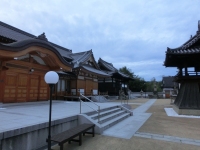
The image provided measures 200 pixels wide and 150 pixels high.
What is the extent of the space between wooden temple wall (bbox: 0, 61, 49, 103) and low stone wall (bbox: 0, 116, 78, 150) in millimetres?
5171

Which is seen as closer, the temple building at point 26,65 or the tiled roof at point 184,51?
the temple building at point 26,65

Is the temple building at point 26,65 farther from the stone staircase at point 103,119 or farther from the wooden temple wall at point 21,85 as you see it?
the stone staircase at point 103,119

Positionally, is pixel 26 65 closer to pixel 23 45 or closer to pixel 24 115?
pixel 23 45

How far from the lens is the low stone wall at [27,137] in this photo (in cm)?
326

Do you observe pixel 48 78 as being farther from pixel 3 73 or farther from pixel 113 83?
pixel 113 83

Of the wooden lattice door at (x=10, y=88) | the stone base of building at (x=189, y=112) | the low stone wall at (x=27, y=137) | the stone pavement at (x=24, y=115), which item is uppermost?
the wooden lattice door at (x=10, y=88)

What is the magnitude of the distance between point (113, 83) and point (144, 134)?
19708 millimetres

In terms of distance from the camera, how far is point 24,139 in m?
3.61

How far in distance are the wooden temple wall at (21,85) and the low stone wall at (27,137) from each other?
517 cm

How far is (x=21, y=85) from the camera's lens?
888 centimetres

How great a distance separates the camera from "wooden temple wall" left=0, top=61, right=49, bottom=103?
802cm

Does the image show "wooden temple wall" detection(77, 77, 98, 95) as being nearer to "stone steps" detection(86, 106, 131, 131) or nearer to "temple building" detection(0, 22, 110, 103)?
"temple building" detection(0, 22, 110, 103)

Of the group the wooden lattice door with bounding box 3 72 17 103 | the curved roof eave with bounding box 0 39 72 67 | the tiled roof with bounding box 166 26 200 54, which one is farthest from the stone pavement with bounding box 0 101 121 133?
the tiled roof with bounding box 166 26 200 54

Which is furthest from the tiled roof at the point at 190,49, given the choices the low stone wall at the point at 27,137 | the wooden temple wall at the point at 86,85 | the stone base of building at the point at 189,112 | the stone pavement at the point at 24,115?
the wooden temple wall at the point at 86,85
